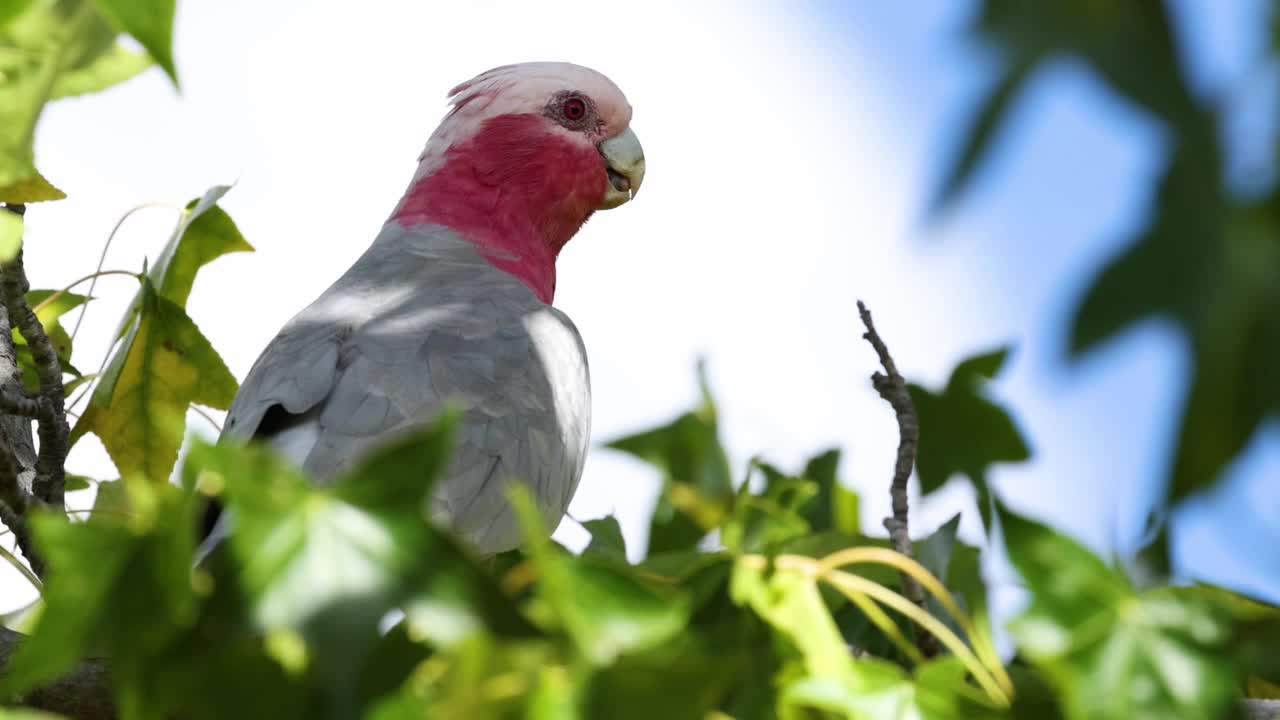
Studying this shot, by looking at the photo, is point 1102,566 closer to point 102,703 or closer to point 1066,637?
point 1066,637

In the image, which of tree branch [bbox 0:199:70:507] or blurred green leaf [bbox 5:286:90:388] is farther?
blurred green leaf [bbox 5:286:90:388]

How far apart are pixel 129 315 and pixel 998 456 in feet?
6.09

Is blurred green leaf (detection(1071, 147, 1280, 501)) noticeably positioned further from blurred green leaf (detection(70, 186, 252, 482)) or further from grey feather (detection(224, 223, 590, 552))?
blurred green leaf (detection(70, 186, 252, 482))

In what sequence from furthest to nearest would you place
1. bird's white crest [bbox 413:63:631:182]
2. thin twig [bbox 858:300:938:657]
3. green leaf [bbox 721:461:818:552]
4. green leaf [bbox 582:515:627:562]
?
1. bird's white crest [bbox 413:63:631:182]
2. green leaf [bbox 582:515:627:562]
3. thin twig [bbox 858:300:938:657]
4. green leaf [bbox 721:461:818:552]

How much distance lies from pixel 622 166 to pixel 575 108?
0.23 m

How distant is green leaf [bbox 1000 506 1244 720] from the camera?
866 mm

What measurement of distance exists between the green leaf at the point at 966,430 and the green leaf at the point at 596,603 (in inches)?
24.5

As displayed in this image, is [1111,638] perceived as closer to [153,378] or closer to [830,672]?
[830,672]

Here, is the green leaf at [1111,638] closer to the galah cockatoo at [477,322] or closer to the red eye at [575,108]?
the galah cockatoo at [477,322]

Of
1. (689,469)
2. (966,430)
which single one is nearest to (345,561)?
(689,469)

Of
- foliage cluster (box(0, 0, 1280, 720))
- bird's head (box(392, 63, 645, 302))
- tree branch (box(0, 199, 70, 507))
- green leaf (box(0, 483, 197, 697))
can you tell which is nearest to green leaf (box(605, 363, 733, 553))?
foliage cluster (box(0, 0, 1280, 720))

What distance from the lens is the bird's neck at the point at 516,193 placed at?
135 inches

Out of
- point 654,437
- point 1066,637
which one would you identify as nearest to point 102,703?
point 654,437

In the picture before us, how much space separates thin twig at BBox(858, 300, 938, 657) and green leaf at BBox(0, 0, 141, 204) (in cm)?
84
